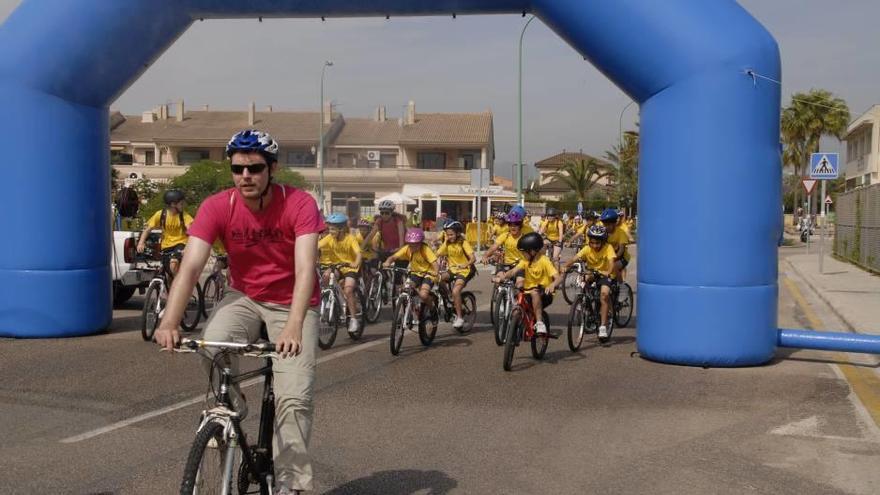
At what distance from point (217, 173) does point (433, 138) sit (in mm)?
22034

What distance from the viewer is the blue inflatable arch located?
9.38 metres

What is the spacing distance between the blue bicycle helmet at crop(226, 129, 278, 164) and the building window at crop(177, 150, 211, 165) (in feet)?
201

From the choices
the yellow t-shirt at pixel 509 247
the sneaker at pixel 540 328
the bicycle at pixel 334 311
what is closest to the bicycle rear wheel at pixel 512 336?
the sneaker at pixel 540 328

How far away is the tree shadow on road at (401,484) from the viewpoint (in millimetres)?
5309

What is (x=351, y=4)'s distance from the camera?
422 inches

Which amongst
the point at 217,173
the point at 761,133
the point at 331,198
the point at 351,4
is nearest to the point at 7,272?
the point at 351,4

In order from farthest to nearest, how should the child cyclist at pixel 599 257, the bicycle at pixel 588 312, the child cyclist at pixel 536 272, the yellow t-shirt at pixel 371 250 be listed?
the yellow t-shirt at pixel 371 250 < the child cyclist at pixel 599 257 < the bicycle at pixel 588 312 < the child cyclist at pixel 536 272

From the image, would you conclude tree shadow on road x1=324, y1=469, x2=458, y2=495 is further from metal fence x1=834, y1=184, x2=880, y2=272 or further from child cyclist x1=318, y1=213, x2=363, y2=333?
metal fence x1=834, y1=184, x2=880, y2=272

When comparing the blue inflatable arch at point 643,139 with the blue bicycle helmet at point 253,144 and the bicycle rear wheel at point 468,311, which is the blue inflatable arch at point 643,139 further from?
the blue bicycle helmet at point 253,144

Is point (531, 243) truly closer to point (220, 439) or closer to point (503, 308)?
point (503, 308)

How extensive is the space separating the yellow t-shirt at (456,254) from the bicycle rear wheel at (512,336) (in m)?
2.87

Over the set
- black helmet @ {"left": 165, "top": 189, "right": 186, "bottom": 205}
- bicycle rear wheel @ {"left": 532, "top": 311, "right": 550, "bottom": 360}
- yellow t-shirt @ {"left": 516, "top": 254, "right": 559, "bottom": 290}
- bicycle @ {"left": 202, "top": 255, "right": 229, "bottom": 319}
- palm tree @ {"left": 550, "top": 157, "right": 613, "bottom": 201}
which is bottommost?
bicycle rear wheel @ {"left": 532, "top": 311, "right": 550, "bottom": 360}

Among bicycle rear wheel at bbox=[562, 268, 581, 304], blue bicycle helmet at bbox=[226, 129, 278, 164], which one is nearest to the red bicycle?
blue bicycle helmet at bbox=[226, 129, 278, 164]

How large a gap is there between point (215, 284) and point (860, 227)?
19833 millimetres
